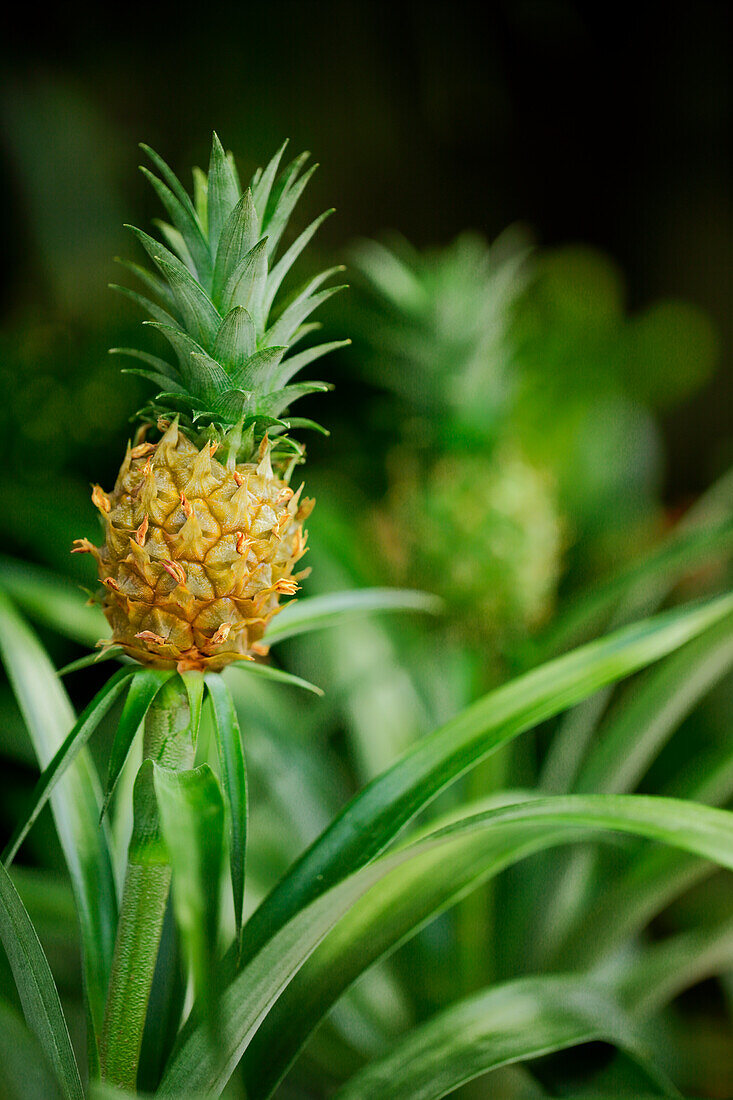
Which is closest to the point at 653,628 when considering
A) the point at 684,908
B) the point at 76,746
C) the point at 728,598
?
the point at 728,598

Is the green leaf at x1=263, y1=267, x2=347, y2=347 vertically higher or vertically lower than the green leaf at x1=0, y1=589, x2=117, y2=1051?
higher

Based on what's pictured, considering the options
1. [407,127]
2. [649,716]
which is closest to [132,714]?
[649,716]

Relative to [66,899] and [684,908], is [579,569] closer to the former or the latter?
[684,908]

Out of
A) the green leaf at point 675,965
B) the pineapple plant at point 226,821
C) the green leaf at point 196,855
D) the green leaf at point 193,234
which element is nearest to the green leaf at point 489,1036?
the pineapple plant at point 226,821

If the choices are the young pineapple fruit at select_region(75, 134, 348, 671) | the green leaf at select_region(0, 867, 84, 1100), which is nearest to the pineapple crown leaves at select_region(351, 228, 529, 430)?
the young pineapple fruit at select_region(75, 134, 348, 671)

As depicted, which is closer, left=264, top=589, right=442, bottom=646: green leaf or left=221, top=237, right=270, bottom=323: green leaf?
left=221, top=237, right=270, bottom=323: green leaf

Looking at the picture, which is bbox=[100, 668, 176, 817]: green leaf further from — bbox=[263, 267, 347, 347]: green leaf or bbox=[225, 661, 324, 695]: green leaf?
bbox=[263, 267, 347, 347]: green leaf

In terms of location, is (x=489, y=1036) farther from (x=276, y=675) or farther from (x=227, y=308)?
(x=227, y=308)
